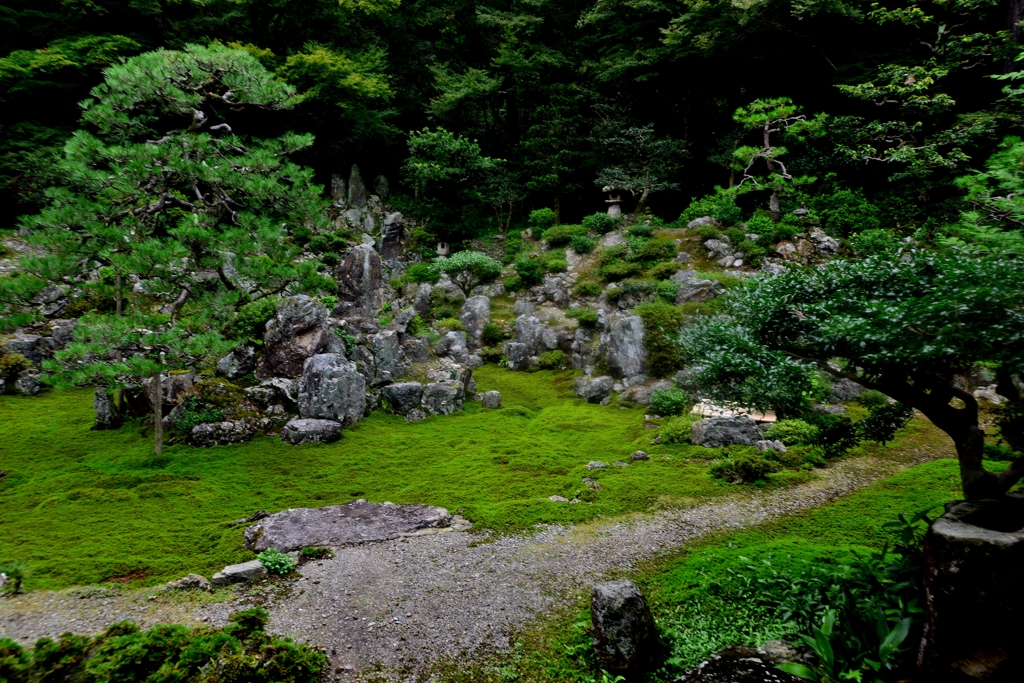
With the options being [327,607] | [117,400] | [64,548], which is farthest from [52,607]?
[117,400]

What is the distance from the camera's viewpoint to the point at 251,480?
27.3 ft

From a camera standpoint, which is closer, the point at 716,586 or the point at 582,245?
the point at 716,586

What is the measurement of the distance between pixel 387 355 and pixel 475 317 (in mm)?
4598

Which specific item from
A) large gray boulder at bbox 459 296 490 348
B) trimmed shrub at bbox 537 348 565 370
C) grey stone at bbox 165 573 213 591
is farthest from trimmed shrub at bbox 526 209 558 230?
grey stone at bbox 165 573 213 591

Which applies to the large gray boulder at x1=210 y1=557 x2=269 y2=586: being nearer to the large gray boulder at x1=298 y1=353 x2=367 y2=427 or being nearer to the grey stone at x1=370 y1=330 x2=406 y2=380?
the large gray boulder at x1=298 y1=353 x2=367 y2=427

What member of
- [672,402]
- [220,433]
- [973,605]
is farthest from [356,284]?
[973,605]

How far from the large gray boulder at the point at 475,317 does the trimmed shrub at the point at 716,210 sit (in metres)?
8.11

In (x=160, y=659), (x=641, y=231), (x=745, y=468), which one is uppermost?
(x=641, y=231)

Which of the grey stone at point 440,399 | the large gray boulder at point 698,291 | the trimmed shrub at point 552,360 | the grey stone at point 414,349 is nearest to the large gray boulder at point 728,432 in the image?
the large gray boulder at point 698,291

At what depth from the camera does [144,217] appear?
8859 millimetres

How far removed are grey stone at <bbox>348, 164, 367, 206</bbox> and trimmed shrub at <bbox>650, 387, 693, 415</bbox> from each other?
16777 mm

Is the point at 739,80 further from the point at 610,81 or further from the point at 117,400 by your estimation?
the point at 117,400

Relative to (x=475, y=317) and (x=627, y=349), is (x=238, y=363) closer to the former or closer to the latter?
(x=475, y=317)

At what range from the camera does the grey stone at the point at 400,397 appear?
11875 mm
